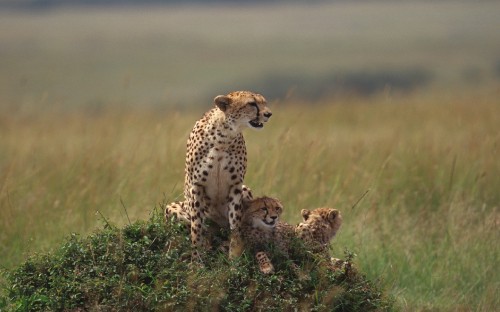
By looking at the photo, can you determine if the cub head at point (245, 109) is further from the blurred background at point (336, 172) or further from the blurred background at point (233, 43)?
the blurred background at point (233, 43)

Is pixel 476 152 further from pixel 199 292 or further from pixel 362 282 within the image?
pixel 199 292

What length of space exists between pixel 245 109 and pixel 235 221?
625 mm

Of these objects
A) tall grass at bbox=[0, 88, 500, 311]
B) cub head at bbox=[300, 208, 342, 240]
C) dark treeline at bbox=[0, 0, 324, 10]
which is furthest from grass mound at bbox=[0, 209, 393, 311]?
dark treeline at bbox=[0, 0, 324, 10]

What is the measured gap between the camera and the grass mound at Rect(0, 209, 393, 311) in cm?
541

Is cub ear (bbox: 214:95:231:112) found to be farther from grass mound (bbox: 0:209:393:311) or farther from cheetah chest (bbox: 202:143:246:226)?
grass mound (bbox: 0:209:393:311)

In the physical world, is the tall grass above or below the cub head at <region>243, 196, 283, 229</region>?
below

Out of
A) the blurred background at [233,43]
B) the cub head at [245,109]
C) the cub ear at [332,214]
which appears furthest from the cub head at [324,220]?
the blurred background at [233,43]

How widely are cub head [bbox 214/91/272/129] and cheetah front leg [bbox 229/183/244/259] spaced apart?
37 centimetres

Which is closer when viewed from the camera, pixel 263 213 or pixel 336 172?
pixel 263 213

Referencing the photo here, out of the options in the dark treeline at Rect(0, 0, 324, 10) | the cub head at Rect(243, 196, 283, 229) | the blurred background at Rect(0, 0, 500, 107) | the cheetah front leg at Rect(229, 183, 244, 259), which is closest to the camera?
the cheetah front leg at Rect(229, 183, 244, 259)

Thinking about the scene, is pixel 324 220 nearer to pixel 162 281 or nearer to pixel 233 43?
pixel 162 281

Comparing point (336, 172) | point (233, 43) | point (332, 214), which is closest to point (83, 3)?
point (233, 43)

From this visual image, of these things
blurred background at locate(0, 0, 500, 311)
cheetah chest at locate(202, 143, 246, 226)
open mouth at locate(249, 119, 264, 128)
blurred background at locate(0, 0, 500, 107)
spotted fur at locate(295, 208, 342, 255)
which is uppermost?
open mouth at locate(249, 119, 264, 128)

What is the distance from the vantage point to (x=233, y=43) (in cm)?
5841
